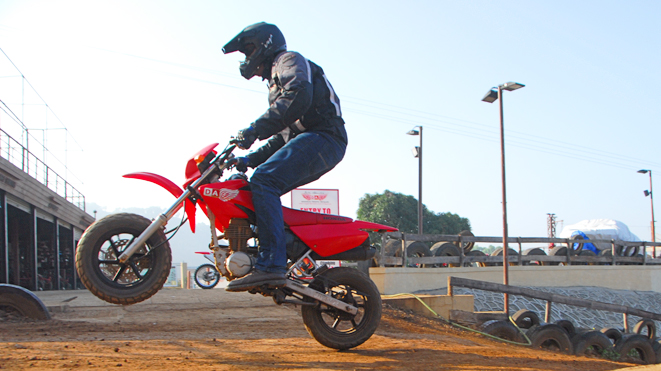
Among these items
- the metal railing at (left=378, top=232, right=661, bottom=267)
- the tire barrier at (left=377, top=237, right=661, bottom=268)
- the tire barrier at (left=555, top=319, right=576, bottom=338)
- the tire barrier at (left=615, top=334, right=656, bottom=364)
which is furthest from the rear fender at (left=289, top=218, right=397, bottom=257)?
the tire barrier at (left=377, top=237, right=661, bottom=268)

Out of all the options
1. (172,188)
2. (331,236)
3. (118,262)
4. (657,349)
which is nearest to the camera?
(118,262)

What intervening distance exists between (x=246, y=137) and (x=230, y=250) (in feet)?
2.91

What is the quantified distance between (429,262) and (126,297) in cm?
1223

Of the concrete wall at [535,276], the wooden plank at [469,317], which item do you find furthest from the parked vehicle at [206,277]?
the wooden plank at [469,317]

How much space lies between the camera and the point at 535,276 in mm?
17875

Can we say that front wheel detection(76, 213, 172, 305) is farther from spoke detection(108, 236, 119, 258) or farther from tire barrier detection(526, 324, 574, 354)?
tire barrier detection(526, 324, 574, 354)

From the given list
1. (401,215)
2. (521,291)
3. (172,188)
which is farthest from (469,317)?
(401,215)

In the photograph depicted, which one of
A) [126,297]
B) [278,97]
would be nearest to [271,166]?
[278,97]

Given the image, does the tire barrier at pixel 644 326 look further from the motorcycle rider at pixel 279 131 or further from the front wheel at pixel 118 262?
the front wheel at pixel 118 262

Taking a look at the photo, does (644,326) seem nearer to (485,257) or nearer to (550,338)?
Result: (550,338)

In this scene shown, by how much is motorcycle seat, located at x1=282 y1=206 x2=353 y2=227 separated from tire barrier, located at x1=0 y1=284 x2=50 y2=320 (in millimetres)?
3982

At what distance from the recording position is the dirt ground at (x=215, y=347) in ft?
12.6

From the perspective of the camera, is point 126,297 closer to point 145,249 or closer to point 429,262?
point 145,249

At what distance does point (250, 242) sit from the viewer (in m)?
4.26
